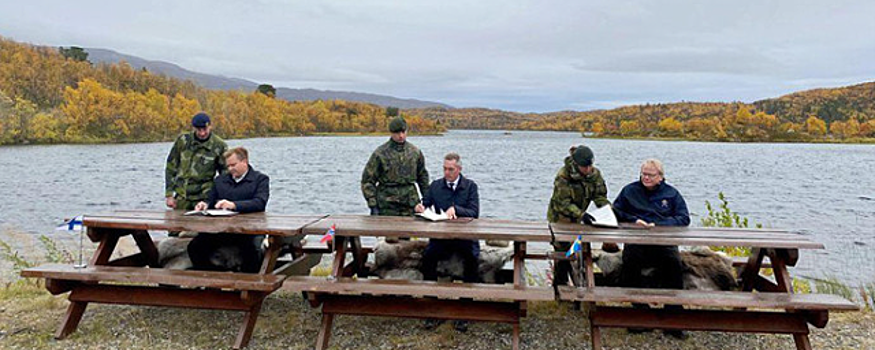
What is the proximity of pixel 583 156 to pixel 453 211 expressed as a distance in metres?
1.37

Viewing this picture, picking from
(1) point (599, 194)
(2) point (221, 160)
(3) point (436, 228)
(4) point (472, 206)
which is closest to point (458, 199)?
(4) point (472, 206)

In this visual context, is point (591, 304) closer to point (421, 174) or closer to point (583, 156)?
point (583, 156)

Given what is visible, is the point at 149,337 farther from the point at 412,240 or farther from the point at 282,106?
the point at 282,106

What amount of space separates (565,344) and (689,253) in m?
1.67

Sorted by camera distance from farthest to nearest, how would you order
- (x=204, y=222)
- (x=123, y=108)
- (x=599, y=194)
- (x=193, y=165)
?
(x=123, y=108)
(x=193, y=165)
(x=599, y=194)
(x=204, y=222)

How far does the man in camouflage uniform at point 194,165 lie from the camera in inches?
246

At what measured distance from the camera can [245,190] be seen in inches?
206

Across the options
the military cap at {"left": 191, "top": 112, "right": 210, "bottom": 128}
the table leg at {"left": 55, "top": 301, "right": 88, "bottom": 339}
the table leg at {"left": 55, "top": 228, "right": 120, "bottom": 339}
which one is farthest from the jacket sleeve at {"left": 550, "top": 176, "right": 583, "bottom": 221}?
the table leg at {"left": 55, "top": 301, "right": 88, "bottom": 339}

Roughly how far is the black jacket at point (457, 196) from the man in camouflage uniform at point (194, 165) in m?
2.56

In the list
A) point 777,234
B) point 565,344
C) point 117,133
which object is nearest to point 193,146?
point 565,344

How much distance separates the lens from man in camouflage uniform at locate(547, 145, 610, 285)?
5539 mm

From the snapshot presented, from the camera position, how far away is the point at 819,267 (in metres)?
10.5

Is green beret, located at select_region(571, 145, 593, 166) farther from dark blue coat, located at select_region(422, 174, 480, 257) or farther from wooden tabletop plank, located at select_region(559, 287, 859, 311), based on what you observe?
wooden tabletop plank, located at select_region(559, 287, 859, 311)

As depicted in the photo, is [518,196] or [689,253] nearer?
[689,253]
